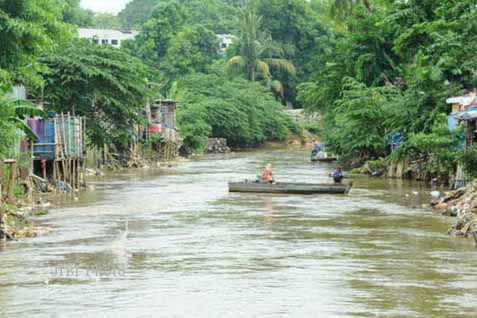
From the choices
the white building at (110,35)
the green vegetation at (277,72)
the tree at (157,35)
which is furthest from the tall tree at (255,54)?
the white building at (110,35)

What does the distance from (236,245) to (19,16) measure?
9204mm

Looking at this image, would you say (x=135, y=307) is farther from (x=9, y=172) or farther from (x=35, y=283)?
(x=9, y=172)

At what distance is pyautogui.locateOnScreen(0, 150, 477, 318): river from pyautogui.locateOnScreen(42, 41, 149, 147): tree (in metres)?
13.1

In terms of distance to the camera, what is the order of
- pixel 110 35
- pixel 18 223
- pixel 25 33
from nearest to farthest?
pixel 18 223 < pixel 25 33 < pixel 110 35

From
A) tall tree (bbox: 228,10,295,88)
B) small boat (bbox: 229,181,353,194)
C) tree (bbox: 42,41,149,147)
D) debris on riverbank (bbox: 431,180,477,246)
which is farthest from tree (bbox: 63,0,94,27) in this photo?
debris on riverbank (bbox: 431,180,477,246)

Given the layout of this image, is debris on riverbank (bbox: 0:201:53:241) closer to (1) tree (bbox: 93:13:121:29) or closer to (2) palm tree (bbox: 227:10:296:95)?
(2) palm tree (bbox: 227:10:296:95)

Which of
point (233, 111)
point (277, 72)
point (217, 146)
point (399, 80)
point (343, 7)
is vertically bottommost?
point (217, 146)

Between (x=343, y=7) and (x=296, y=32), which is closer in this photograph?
(x=343, y=7)

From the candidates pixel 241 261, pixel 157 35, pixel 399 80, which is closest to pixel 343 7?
pixel 399 80

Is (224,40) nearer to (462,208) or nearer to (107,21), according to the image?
(107,21)

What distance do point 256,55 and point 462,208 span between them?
61.3 metres

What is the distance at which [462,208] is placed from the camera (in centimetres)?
2570

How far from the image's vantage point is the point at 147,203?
103 ft

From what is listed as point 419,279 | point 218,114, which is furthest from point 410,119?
point 218,114
